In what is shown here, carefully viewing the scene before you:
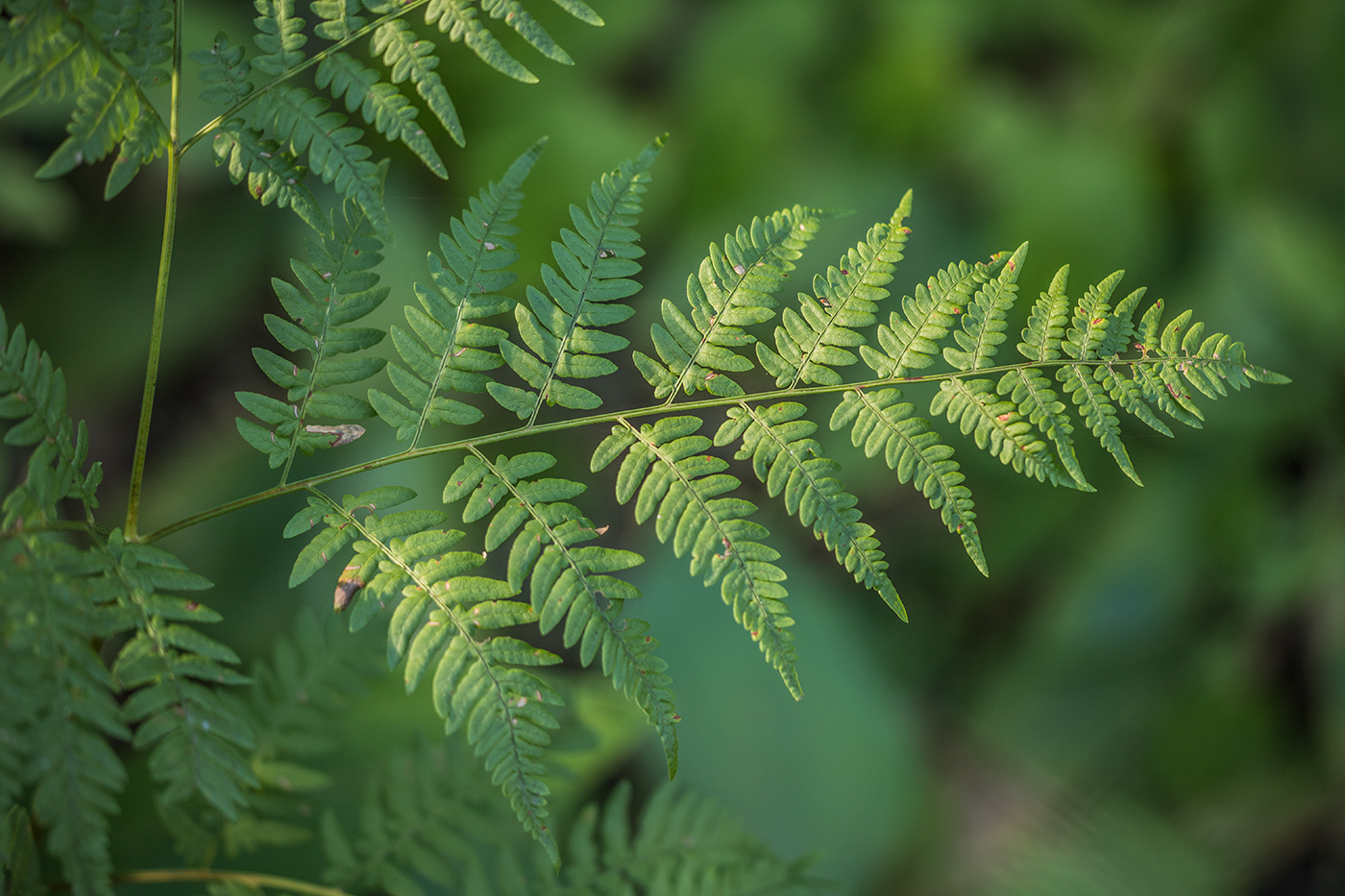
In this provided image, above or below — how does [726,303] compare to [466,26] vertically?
below

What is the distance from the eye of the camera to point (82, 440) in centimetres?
82

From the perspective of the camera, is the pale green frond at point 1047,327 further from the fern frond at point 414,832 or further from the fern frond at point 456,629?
the fern frond at point 414,832

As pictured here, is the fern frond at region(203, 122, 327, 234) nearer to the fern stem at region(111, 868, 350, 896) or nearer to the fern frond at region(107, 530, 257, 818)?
the fern frond at region(107, 530, 257, 818)

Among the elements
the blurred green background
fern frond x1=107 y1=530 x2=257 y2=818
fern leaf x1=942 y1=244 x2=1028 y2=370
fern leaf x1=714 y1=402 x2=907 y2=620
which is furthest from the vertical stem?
the blurred green background

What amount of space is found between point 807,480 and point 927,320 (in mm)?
214

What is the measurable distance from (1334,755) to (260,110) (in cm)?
289

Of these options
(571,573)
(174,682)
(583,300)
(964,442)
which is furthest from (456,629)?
(964,442)

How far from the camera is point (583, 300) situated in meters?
0.92

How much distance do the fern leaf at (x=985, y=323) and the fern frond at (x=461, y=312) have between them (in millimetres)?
476

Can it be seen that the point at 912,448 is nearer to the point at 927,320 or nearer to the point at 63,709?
the point at 927,320

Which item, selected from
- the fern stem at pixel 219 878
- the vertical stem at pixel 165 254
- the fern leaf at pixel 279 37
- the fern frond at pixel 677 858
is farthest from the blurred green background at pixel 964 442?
the fern leaf at pixel 279 37

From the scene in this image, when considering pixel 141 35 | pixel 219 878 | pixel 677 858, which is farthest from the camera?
pixel 677 858

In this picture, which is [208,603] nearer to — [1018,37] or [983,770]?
[983,770]

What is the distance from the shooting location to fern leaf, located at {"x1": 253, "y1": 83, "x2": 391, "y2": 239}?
2.77 ft
